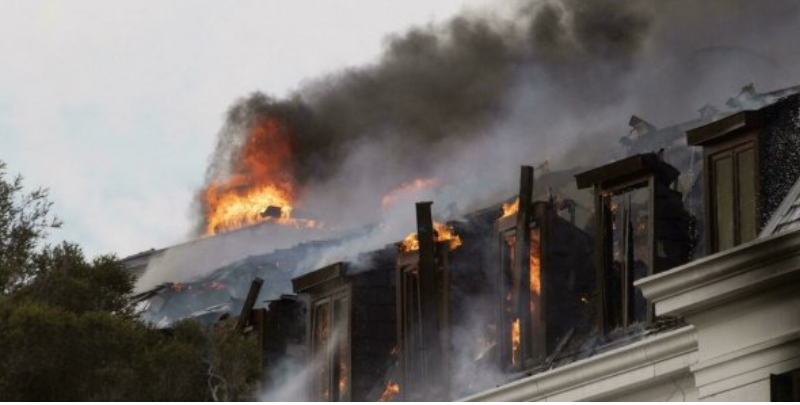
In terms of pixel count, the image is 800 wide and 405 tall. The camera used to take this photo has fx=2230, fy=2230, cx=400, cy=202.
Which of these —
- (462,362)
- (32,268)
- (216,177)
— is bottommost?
(462,362)

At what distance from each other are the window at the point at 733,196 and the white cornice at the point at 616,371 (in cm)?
239

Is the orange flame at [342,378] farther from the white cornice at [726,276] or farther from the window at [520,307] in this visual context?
the white cornice at [726,276]

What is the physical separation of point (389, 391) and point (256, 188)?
17.7 metres

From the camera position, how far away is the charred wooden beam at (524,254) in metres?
33.7

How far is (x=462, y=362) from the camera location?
35438 mm

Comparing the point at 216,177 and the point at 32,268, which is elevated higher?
the point at 216,177

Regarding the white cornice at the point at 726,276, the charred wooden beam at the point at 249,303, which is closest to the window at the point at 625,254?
the white cornice at the point at 726,276

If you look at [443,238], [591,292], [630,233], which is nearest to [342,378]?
[443,238]

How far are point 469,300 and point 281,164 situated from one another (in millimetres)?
19094

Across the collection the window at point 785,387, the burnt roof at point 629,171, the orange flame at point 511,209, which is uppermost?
the orange flame at point 511,209

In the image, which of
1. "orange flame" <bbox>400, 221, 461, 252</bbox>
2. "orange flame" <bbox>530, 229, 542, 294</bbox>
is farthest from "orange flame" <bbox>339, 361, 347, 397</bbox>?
"orange flame" <bbox>530, 229, 542, 294</bbox>

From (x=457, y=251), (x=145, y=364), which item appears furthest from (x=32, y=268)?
(x=457, y=251)

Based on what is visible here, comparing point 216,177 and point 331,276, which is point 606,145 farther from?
point 216,177

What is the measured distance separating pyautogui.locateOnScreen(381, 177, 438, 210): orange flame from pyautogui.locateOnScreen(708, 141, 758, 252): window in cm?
1838
